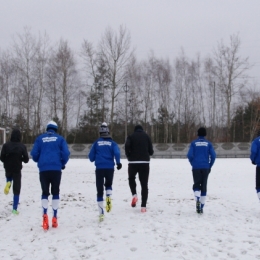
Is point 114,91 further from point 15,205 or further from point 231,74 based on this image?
point 15,205

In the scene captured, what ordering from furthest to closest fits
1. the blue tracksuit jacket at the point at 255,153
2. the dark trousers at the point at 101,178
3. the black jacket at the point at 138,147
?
the black jacket at the point at 138,147, the blue tracksuit jacket at the point at 255,153, the dark trousers at the point at 101,178

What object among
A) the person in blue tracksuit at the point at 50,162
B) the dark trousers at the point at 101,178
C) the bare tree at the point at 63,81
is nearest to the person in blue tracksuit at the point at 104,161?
the dark trousers at the point at 101,178

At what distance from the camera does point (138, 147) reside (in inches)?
345

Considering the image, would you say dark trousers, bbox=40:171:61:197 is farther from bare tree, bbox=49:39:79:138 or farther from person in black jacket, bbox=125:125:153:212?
bare tree, bbox=49:39:79:138

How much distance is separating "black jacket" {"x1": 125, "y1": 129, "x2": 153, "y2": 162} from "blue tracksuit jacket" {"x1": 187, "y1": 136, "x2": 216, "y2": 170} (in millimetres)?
960

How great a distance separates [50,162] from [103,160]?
123cm

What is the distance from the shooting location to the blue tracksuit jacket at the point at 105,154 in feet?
25.9

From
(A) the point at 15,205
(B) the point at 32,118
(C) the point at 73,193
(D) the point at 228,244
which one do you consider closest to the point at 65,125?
(B) the point at 32,118

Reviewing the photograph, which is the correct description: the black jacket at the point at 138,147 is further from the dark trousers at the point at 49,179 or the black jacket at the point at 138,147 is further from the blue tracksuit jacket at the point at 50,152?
the dark trousers at the point at 49,179

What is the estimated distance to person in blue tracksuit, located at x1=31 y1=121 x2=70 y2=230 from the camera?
7109 millimetres

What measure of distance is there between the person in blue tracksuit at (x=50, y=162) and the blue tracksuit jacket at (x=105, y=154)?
883mm

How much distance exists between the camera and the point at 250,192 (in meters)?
12.5

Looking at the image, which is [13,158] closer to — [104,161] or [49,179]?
[49,179]

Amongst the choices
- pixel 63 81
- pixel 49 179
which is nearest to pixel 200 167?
pixel 49 179
